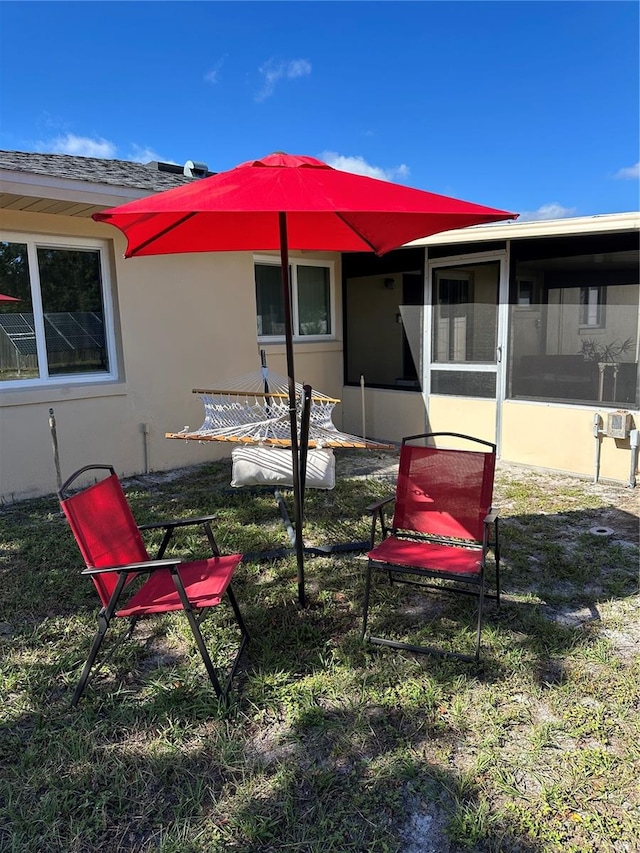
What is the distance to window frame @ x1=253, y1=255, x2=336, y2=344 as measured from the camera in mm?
7643

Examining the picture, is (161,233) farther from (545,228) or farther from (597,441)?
(597,441)

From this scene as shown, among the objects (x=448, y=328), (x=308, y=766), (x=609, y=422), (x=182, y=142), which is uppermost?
(x=182, y=142)

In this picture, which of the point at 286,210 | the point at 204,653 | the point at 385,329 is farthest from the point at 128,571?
the point at 385,329

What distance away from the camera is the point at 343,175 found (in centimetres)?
273

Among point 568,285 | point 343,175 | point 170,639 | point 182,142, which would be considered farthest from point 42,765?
point 182,142

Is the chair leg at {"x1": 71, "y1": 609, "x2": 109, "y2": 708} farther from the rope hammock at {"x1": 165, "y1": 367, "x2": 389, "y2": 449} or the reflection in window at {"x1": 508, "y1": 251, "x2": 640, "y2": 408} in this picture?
the reflection in window at {"x1": 508, "y1": 251, "x2": 640, "y2": 408}

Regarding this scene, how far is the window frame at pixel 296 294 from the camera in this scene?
301 inches

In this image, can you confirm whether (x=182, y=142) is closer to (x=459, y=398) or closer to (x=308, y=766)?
(x=459, y=398)

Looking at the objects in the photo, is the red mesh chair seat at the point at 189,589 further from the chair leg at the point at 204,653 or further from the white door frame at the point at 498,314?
the white door frame at the point at 498,314

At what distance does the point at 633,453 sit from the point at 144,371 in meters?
5.24

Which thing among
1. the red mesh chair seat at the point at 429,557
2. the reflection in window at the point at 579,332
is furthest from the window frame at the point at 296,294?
the red mesh chair seat at the point at 429,557

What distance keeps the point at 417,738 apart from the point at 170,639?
4.75ft

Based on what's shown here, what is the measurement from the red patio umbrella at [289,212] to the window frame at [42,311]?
8.49 ft

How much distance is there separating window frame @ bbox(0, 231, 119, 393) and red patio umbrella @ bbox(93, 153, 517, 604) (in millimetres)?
2588
